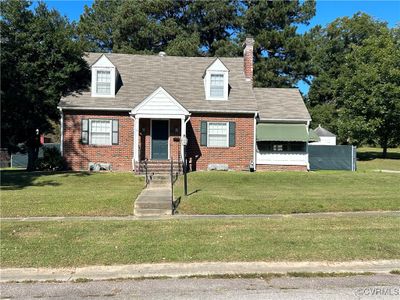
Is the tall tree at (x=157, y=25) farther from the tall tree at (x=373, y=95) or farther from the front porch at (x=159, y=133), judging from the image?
the front porch at (x=159, y=133)

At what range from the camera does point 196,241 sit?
756cm

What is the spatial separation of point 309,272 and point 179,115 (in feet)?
47.8

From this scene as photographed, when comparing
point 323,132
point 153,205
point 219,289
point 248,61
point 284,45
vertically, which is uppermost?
point 284,45

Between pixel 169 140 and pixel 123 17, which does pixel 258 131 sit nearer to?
A: pixel 169 140

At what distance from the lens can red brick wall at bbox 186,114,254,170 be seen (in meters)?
21.5

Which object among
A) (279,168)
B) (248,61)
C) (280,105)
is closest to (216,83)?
(248,61)

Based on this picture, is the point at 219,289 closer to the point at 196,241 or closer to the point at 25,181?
the point at 196,241

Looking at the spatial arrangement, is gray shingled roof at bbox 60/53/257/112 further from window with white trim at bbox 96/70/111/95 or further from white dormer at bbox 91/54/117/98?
window with white trim at bbox 96/70/111/95

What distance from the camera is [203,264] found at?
6387mm

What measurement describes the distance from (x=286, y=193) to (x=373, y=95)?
2409 cm

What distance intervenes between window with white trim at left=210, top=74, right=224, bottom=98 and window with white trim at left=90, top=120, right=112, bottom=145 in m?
5.71

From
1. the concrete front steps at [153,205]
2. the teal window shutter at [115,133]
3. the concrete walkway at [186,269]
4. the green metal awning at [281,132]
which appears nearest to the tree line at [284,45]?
the teal window shutter at [115,133]

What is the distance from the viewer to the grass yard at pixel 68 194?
35.0 ft

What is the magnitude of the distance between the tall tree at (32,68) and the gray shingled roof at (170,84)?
1.28m
